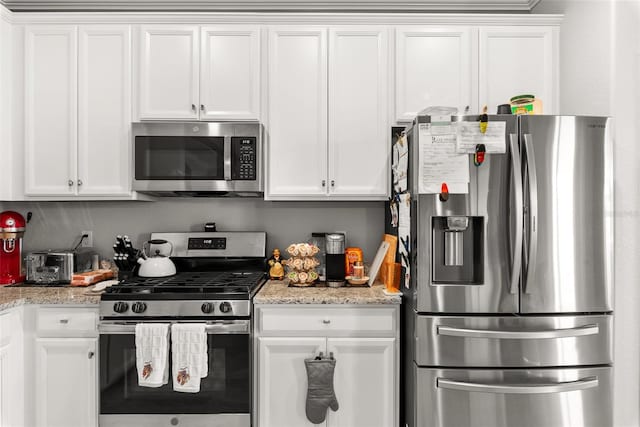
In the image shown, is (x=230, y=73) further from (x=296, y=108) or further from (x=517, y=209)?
(x=517, y=209)

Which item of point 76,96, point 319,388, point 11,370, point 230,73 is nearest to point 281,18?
point 230,73

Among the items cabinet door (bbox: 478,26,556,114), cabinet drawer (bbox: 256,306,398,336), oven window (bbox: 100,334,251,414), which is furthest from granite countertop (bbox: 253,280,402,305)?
cabinet door (bbox: 478,26,556,114)

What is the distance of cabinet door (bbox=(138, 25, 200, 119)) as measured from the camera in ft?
8.13

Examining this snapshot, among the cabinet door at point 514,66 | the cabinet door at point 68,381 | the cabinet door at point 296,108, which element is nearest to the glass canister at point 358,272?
the cabinet door at point 296,108

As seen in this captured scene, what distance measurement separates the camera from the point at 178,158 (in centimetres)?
243

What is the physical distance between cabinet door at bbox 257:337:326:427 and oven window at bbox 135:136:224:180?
3.45 ft

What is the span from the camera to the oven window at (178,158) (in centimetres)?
242

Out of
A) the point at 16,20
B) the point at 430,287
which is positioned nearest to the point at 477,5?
the point at 430,287

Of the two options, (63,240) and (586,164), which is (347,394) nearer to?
(586,164)

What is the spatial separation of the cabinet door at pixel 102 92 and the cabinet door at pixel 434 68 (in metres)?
1.70

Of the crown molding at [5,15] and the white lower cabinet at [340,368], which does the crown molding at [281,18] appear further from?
the white lower cabinet at [340,368]

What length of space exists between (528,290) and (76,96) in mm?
2788

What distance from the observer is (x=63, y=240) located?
9.35ft

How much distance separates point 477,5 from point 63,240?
131 inches
